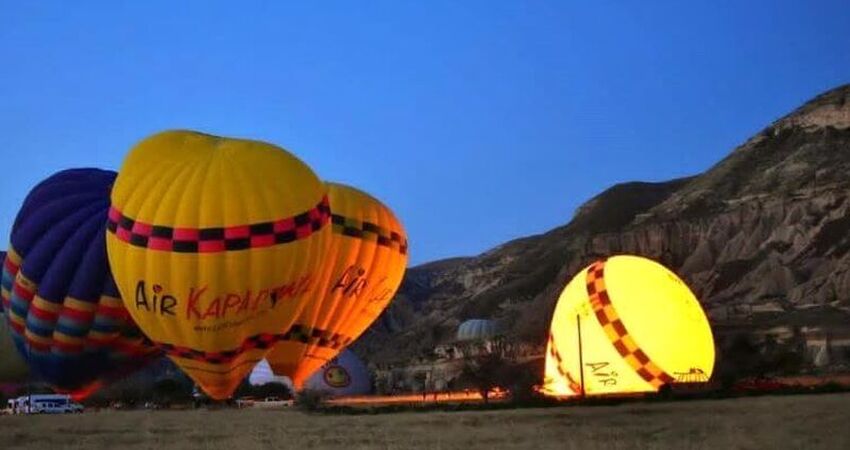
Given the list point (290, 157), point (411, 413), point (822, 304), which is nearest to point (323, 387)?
point (411, 413)

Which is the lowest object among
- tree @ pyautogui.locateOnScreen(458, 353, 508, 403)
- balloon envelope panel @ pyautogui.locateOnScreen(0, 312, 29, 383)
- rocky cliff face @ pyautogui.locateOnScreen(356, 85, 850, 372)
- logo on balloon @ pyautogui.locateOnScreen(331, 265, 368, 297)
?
tree @ pyautogui.locateOnScreen(458, 353, 508, 403)

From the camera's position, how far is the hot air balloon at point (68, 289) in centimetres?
3000

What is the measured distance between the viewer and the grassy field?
16453 millimetres

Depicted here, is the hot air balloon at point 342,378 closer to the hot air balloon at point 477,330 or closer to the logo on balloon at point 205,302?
the logo on balloon at point 205,302

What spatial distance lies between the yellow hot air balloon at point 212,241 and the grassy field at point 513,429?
243 centimetres

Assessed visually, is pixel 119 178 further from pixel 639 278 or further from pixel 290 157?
pixel 639 278

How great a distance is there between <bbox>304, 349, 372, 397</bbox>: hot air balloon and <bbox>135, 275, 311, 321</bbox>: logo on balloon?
27.2 metres

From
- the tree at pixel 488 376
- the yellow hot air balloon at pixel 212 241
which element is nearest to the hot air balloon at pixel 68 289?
the yellow hot air balloon at pixel 212 241

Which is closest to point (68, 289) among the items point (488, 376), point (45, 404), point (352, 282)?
point (352, 282)

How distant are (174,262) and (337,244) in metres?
7.44

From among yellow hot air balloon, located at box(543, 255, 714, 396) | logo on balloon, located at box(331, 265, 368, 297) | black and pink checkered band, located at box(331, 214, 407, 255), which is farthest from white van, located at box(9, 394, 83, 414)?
yellow hot air balloon, located at box(543, 255, 714, 396)

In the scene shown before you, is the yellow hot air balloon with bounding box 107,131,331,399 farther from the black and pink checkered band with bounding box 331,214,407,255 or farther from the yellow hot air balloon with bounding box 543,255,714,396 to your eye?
the yellow hot air balloon with bounding box 543,255,714,396

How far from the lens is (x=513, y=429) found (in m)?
20.0

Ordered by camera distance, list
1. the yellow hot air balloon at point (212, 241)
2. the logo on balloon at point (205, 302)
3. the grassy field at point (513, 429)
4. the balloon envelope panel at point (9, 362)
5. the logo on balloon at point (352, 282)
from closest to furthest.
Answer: the grassy field at point (513, 429) → the yellow hot air balloon at point (212, 241) → the logo on balloon at point (205, 302) → the logo on balloon at point (352, 282) → the balloon envelope panel at point (9, 362)
